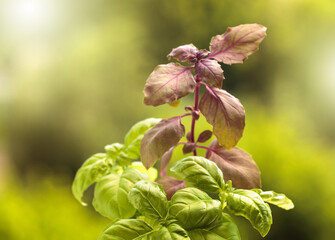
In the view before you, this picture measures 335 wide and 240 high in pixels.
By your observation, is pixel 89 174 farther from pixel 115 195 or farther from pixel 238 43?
pixel 238 43

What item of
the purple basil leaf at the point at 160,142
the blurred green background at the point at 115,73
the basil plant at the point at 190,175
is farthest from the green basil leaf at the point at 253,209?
the blurred green background at the point at 115,73

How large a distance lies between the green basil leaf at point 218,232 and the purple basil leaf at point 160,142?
0.11 metres

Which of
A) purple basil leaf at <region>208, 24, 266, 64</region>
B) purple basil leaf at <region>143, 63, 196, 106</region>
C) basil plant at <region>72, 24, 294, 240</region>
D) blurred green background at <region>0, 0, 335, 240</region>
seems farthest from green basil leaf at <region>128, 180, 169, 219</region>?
blurred green background at <region>0, 0, 335, 240</region>

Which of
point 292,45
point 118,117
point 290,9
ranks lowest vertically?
point 118,117

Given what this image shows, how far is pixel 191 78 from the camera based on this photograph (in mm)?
526

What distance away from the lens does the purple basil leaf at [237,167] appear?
0.56 m

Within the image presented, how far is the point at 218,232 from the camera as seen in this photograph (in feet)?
1.48

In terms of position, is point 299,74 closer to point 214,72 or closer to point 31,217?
point 31,217

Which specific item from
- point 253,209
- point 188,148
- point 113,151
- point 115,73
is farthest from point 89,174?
point 115,73

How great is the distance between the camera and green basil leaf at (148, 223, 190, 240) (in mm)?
414

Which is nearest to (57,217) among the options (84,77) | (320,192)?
(84,77)

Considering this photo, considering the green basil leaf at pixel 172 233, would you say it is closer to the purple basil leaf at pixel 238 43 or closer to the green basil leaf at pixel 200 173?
the green basil leaf at pixel 200 173

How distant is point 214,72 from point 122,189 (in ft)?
0.65

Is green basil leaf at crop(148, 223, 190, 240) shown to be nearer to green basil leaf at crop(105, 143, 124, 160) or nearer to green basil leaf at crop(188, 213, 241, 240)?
green basil leaf at crop(188, 213, 241, 240)
